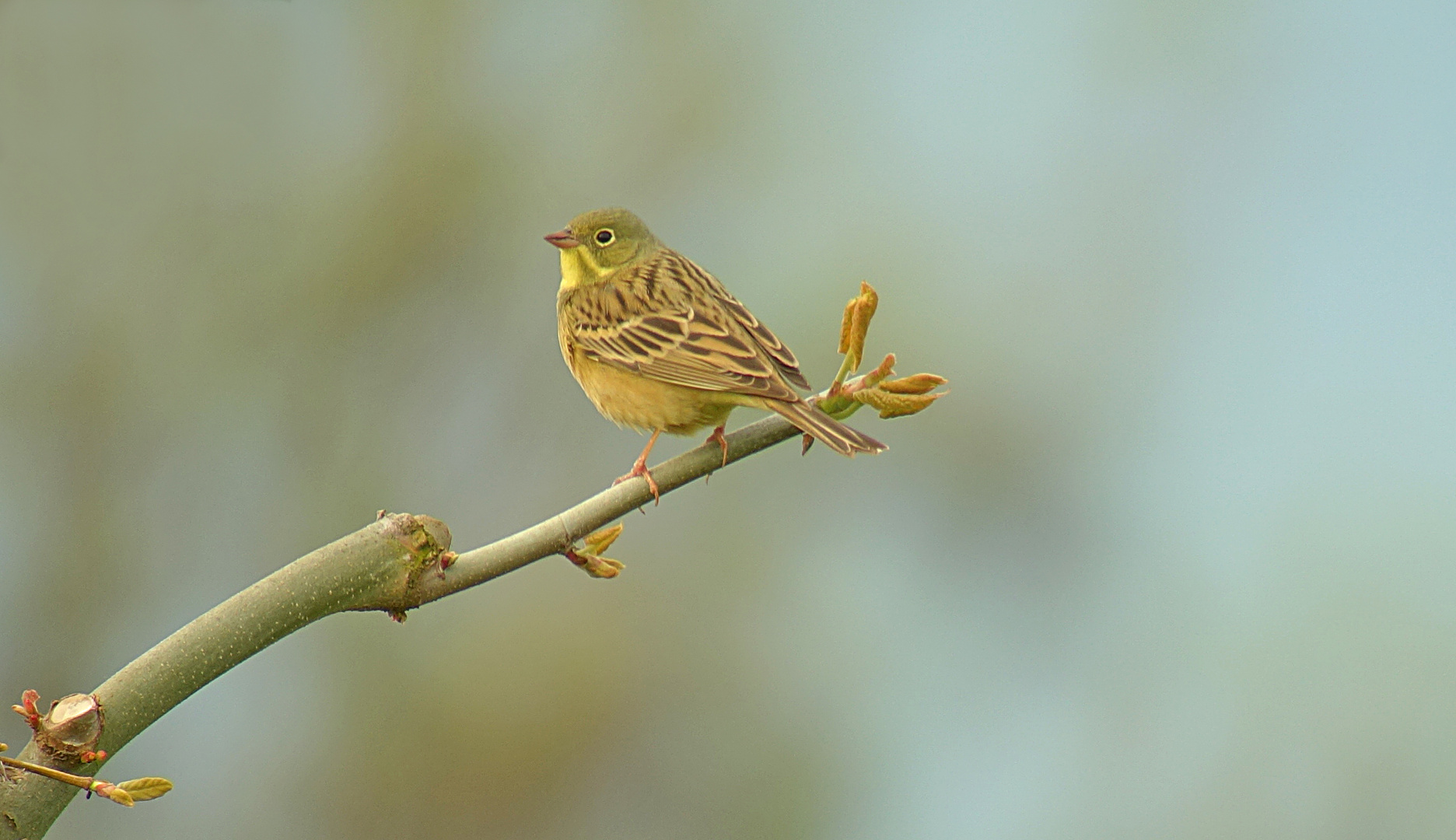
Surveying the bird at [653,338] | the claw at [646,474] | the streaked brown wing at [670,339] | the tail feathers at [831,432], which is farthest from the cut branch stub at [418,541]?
the streaked brown wing at [670,339]

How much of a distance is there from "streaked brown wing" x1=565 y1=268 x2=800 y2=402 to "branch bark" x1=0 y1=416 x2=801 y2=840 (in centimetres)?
195

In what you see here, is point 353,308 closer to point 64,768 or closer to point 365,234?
point 365,234

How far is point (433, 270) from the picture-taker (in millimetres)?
11945

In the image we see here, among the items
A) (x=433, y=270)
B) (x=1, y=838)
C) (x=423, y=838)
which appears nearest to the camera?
(x=1, y=838)

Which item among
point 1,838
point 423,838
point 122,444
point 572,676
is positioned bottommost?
point 423,838

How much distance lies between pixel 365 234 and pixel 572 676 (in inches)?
187

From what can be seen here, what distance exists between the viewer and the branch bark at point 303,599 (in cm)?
217

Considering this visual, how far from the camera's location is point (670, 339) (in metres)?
5.38

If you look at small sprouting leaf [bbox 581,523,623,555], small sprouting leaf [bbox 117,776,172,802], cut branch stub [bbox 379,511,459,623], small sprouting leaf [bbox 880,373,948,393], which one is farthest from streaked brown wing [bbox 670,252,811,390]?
small sprouting leaf [bbox 117,776,172,802]

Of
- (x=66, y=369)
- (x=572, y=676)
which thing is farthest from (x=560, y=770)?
(x=66, y=369)

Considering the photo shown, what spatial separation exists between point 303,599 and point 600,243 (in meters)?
4.04

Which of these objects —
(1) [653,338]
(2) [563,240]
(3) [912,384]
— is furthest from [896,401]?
(2) [563,240]

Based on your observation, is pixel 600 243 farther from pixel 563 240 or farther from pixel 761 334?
pixel 761 334

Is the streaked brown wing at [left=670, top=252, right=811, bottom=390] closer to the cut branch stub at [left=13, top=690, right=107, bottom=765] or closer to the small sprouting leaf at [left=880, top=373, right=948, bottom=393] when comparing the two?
the small sprouting leaf at [left=880, top=373, right=948, bottom=393]
